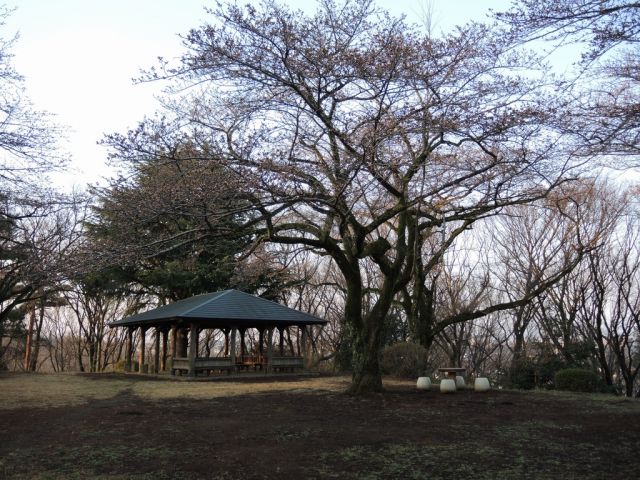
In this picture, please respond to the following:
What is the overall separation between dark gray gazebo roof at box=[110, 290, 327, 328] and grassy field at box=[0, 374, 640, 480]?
7155 millimetres

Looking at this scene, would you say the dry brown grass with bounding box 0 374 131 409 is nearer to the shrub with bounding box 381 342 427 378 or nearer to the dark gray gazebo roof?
the dark gray gazebo roof

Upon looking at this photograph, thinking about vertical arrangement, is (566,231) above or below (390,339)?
above

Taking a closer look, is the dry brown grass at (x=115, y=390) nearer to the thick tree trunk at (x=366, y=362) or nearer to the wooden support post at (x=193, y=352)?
the thick tree trunk at (x=366, y=362)

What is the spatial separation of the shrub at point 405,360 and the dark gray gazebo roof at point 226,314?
16.3 feet

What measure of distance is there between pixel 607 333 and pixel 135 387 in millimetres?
19533

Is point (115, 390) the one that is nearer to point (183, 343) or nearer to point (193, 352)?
point (193, 352)

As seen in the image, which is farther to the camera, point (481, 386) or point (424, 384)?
point (424, 384)

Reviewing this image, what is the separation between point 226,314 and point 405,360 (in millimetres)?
6640

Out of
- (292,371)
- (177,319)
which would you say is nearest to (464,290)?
(292,371)

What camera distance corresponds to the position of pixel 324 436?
7.60m

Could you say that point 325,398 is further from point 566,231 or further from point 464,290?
point 464,290

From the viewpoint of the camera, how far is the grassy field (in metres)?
5.81

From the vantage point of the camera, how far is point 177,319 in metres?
19.8

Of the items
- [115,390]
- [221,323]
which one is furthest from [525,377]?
[115,390]
